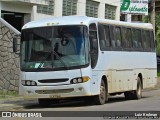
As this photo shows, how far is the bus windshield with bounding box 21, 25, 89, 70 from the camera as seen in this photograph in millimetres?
19984

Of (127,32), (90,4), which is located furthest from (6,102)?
(90,4)

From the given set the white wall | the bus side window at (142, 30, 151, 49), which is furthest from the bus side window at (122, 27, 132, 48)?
the white wall

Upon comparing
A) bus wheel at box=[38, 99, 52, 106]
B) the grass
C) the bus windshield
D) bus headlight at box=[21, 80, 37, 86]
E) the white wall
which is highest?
the white wall

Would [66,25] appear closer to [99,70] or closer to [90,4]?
[99,70]

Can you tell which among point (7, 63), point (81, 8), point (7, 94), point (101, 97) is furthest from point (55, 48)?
point (81, 8)

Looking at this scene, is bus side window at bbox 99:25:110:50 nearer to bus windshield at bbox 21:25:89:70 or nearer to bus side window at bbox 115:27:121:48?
bus side window at bbox 115:27:121:48

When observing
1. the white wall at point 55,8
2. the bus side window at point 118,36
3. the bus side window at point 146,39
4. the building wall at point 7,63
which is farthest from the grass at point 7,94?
the bus side window at point 146,39

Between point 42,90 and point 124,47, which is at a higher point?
point 124,47

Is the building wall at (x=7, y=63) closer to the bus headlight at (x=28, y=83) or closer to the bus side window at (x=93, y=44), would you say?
the bus headlight at (x=28, y=83)

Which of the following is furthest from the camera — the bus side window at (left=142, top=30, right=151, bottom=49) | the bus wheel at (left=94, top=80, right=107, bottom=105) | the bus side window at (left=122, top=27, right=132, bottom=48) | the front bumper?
the bus side window at (left=142, top=30, right=151, bottom=49)

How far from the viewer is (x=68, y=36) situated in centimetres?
2025

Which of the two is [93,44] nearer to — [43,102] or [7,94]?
[43,102]

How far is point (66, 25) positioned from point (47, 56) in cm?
132

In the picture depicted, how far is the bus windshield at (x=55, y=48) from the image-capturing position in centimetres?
1998
